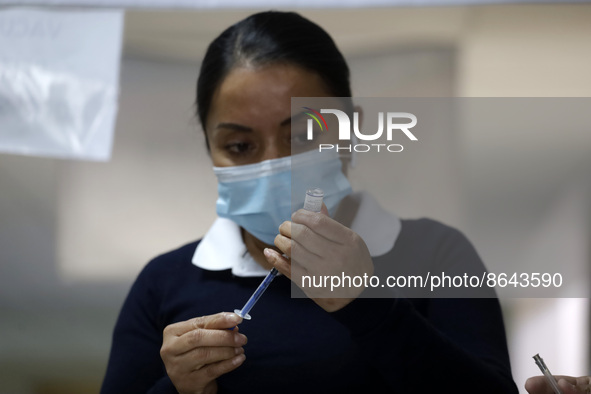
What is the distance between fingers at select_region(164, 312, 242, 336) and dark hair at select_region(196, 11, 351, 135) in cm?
32

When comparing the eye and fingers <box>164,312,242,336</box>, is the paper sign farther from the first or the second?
fingers <box>164,312,242,336</box>

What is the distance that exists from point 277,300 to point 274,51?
1.13 ft

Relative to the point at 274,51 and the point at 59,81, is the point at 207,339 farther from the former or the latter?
the point at 59,81

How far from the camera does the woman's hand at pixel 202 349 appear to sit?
0.62 meters

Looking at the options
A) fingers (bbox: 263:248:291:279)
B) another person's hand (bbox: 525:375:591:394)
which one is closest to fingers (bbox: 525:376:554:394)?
another person's hand (bbox: 525:375:591:394)

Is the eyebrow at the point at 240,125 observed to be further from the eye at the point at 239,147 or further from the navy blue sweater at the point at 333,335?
the navy blue sweater at the point at 333,335

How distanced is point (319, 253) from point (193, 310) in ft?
0.94

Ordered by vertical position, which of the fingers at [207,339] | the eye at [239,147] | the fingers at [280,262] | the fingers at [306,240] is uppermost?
the eye at [239,147]

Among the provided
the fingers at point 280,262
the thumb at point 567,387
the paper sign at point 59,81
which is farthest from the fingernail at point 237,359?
the paper sign at point 59,81

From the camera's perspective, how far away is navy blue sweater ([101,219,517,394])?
1.96 feet

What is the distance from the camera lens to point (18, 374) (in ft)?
3.48

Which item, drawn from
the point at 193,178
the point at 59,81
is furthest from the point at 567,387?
the point at 59,81

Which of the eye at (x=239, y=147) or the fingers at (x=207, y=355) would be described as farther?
the eye at (x=239, y=147)

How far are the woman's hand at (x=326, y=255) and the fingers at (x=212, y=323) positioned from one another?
0.10 meters
